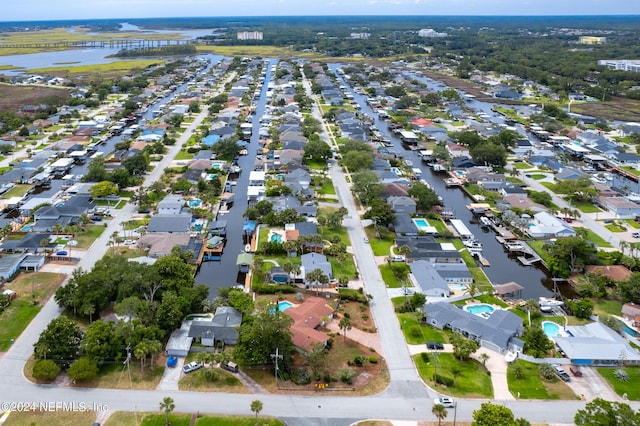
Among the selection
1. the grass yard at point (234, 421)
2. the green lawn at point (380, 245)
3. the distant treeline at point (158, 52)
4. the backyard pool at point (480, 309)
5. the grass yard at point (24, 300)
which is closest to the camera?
the grass yard at point (234, 421)

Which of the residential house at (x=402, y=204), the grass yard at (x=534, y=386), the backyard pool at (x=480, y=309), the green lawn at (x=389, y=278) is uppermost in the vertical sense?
the residential house at (x=402, y=204)

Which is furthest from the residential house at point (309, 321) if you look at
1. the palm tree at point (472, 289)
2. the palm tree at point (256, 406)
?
the palm tree at point (472, 289)

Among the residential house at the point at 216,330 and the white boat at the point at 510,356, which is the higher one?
the residential house at the point at 216,330

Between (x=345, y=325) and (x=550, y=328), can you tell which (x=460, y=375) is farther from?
(x=550, y=328)

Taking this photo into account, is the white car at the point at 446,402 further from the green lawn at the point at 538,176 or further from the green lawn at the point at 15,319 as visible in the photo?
the green lawn at the point at 538,176

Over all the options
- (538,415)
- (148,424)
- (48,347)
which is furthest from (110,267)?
(538,415)

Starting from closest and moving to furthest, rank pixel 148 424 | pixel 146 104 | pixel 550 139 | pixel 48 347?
pixel 148 424 → pixel 48 347 → pixel 550 139 → pixel 146 104

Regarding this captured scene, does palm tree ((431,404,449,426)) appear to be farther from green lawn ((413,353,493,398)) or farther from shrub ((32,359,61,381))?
shrub ((32,359,61,381))

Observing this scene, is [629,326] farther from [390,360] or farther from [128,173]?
[128,173]
